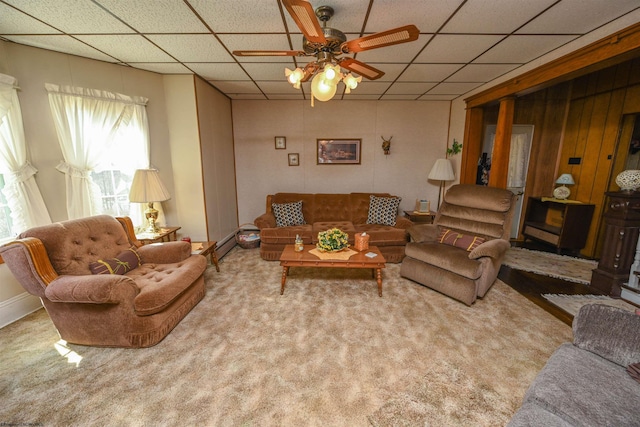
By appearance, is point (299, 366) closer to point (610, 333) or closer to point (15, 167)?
point (610, 333)

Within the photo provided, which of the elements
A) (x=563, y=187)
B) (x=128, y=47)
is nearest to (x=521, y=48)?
(x=563, y=187)

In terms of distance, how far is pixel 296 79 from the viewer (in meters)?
1.86

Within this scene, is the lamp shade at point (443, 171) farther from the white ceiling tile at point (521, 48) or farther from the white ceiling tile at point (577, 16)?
Result: the white ceiling tile at point (577, 16)

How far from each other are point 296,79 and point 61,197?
8.64 feet

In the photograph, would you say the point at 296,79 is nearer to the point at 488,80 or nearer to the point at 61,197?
the point at 61,197

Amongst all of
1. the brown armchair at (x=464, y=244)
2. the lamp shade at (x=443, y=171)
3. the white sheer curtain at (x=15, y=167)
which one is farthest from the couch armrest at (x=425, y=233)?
the white sheer curtain at (x=15, y=167)

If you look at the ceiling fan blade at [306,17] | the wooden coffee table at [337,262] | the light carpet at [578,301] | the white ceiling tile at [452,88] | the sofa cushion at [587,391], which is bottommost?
the light carpet at [578,301]

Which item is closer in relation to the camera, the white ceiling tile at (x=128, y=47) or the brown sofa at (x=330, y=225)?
the white ceiling tile at (x=128, y=47)

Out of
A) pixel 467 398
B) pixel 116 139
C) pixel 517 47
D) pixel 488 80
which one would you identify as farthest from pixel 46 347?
pixel 488 80

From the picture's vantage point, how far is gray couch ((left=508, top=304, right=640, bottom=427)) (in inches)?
37.5

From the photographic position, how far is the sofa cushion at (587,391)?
951 millimetres

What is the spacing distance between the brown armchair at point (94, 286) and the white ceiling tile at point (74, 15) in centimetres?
155

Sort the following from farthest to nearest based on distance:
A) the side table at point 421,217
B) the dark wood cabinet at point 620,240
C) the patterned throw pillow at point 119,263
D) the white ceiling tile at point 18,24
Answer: the side table at point 421,217
the dark wood cabinet at point 620,240
the patterned throw pillow at point 119,263
the white ceiling tile at point 18,24

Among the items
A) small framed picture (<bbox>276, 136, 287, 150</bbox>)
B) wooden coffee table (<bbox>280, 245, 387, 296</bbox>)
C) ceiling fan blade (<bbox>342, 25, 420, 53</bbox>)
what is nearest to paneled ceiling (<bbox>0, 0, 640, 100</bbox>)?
ceiling fan blade (<bbox>342, 25, 420, 53</bbox>)
